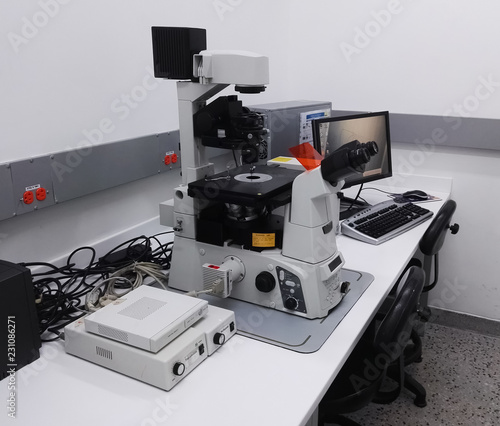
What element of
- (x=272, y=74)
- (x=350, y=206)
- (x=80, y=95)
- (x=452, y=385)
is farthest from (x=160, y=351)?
(x=272, y=74)

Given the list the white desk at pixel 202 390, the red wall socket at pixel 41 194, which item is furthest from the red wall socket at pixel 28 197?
the white desk at pixel 202 390

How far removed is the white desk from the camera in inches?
33.8

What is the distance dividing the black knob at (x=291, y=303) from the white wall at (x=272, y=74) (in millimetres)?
747

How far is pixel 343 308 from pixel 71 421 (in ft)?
2.29

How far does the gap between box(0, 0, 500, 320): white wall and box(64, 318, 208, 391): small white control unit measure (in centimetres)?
43

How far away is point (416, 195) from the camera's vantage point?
2188mm

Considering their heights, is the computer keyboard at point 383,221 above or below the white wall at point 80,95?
below

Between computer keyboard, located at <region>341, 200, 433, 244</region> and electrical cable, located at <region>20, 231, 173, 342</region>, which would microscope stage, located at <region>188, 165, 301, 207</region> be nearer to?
electrical cable, located at <region>20, 231, 173, 342</region>

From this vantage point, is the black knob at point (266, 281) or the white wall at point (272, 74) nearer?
the black knob at point (266, 281)

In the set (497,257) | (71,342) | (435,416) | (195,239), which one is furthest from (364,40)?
(71,342)

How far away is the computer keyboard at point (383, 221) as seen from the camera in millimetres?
1738

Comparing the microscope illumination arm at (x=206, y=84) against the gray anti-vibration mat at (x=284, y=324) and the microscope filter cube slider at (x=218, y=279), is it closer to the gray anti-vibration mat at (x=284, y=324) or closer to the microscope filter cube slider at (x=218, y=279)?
the microscope filter cube slider at (x=218, y=279)

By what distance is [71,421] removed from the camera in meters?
0.85

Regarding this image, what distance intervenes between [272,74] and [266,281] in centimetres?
157
